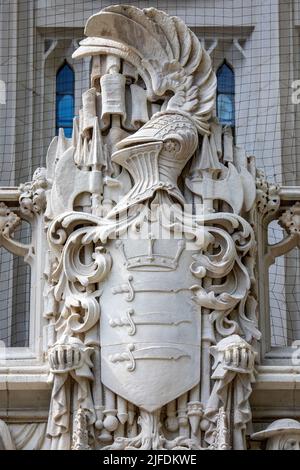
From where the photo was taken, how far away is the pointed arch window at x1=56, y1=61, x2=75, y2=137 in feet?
84.5

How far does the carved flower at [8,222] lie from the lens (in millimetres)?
21828

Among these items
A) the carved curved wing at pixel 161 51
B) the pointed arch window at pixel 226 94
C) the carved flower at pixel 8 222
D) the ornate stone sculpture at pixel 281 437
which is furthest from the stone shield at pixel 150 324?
the pointed arch window at pixel 226 94

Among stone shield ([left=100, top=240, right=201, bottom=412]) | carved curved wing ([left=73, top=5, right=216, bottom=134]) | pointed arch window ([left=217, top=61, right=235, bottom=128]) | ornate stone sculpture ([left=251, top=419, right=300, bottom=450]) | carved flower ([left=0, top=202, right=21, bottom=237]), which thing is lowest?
ornate stone sculpture ([left=251, top=419, right=300, bottom=450])

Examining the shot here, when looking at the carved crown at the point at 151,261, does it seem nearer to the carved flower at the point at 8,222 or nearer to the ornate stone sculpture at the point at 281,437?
the carved flower at the point at 8,222

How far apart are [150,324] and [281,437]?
1.17m

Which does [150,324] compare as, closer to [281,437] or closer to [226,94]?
[281,437]

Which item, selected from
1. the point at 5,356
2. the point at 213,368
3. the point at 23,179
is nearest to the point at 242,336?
the point at 213,368

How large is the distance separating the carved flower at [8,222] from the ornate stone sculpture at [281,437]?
2349mm

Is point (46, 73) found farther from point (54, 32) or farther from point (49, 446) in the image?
point (49, 446)

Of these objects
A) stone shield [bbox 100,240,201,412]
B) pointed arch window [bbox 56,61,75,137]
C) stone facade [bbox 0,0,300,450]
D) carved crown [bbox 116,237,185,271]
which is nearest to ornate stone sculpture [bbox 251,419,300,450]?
stone facade [bbox 0,0,300,450]

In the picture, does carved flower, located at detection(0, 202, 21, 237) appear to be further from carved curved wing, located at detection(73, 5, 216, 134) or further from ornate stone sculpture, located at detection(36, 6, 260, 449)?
carved curved wing, located at detection(73, 5, 216, 134)

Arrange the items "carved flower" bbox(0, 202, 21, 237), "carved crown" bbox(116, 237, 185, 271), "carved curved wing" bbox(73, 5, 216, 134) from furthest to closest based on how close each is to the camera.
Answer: "carved curved wing" bbox(73, 5, 216, 134)
"carved flower" bbox(0, 202, 21, 237)
"carved crown" bbox(116, 237, 185, 271)

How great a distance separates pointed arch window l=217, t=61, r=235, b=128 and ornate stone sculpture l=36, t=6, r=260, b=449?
3541 mm

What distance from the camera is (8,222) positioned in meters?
21.8
